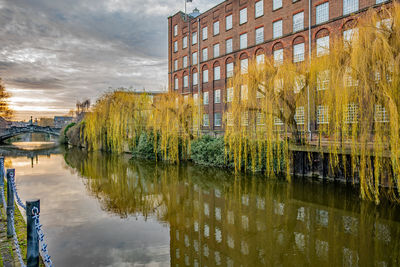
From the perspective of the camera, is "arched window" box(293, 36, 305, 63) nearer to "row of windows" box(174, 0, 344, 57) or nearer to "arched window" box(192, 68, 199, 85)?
"row of windows" box(174, 0, 344, 57)

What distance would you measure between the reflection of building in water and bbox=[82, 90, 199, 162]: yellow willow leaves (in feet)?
31.7

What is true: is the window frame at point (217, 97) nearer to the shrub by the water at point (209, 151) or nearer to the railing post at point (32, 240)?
the shrub by the water at point (209, 151)

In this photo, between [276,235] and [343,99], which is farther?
[343,99]

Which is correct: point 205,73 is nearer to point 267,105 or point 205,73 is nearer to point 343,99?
point 267,105

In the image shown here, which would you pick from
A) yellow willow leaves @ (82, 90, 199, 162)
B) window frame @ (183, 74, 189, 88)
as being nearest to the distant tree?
yellow willow leaves @ (82, 90, 199, 162)

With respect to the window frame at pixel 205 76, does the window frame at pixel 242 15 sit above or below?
above

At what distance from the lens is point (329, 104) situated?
8938 mm

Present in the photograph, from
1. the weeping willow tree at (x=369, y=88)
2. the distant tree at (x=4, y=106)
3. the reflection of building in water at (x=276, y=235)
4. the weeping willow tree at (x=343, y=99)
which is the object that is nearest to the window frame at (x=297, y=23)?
the weeping willow tree at (x=343, y=99)

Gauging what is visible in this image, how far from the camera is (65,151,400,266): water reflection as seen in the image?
5.33 meters

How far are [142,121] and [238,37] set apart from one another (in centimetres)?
1296

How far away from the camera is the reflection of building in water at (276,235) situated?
17.0 ft

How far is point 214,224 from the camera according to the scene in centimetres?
712

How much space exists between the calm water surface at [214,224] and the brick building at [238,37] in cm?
439

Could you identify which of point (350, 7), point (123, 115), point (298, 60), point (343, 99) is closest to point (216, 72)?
point (298, 60)
